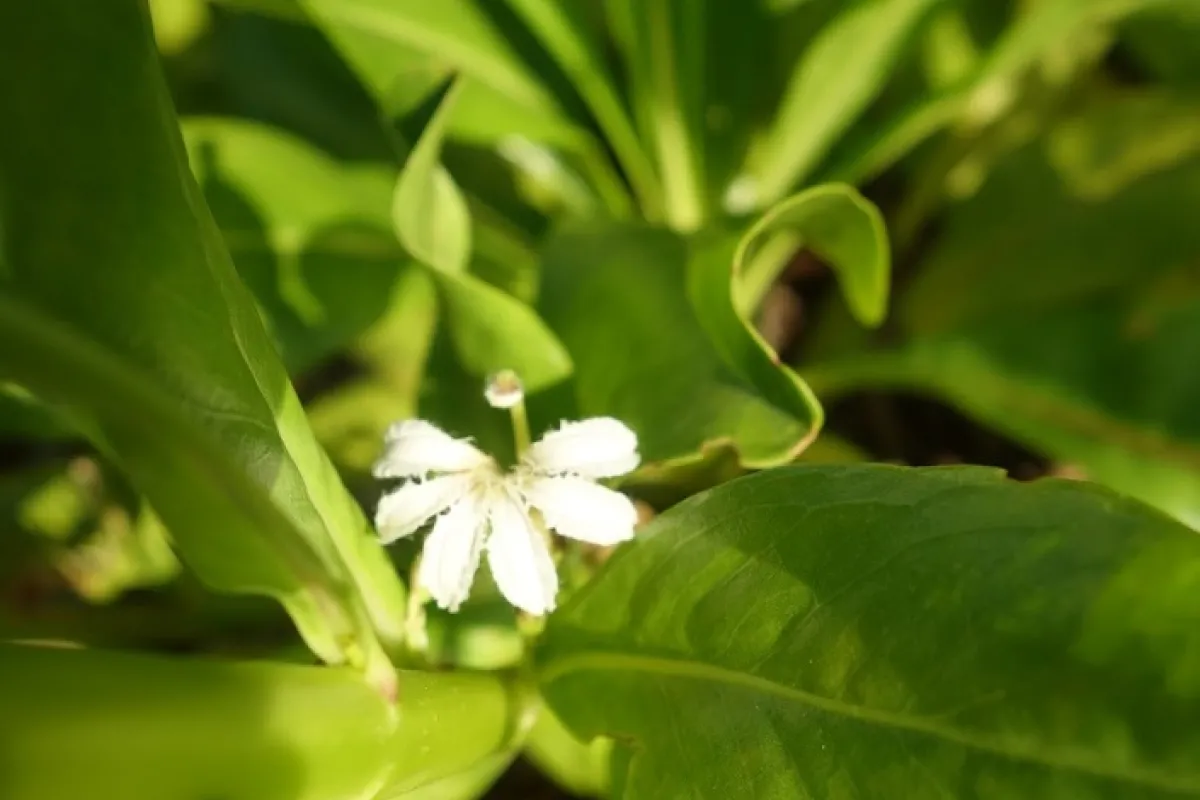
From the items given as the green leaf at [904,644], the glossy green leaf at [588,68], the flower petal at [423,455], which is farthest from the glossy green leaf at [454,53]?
the green leaf at [904,644]

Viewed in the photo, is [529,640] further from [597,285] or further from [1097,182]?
[1097,182]

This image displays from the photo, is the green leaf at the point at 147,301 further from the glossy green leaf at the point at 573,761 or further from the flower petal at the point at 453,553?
the glossy green leaf at the point at 573,761

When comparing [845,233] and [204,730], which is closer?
[204,730]

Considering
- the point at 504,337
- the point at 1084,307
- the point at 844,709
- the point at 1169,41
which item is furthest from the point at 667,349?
the point at 1169,41

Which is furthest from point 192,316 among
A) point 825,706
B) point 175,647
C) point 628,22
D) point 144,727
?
point 175,647

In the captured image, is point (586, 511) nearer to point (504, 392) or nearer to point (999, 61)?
point (504, 392)

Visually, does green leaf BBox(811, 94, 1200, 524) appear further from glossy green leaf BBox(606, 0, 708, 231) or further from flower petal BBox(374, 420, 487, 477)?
flower petal BBox(374, 420, 487, 477)
